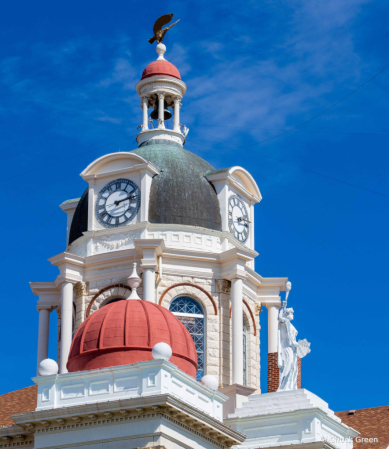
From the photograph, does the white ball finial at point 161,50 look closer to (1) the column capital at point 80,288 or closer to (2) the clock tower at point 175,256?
(2) the clock tower at point 175,256

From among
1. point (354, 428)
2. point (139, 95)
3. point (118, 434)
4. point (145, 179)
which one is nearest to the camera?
point (118, 434)

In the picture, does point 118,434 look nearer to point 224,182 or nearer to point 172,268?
point 172,268

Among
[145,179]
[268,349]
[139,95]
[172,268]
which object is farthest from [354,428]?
[139,95]

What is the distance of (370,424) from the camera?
5647 cm

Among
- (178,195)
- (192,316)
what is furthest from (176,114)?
(192,316)

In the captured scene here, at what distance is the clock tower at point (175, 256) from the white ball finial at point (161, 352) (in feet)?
42.5

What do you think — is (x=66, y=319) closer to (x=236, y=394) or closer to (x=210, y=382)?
(x=236, y=394)

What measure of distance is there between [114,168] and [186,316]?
764 cm

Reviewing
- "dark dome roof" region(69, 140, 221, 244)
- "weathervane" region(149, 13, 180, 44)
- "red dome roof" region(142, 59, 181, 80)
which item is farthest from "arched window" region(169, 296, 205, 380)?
"weathervane" region(149, 13, 180, 44)

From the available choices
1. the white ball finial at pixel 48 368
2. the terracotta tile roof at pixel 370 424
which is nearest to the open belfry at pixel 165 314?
the white ball finial at pixel 48 368

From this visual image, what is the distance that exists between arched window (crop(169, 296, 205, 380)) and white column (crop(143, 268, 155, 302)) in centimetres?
157

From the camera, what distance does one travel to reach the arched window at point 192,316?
58.5 m

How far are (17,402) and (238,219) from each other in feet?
43.6

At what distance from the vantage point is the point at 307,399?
50.1m
